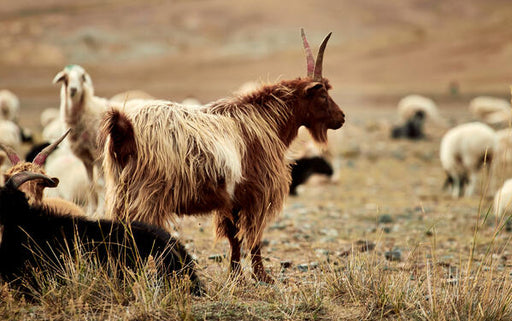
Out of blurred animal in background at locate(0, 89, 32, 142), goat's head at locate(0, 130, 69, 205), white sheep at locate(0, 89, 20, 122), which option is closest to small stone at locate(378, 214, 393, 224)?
goat's head at locate(0, 130, 69, 205)

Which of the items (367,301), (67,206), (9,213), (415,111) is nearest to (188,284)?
(367,301)

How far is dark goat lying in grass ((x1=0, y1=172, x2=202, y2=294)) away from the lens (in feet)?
14.9

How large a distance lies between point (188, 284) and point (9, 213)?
1.60 metres

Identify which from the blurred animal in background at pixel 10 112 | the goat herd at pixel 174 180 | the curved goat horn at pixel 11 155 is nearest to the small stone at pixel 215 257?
the goat herd at pixel 174 180

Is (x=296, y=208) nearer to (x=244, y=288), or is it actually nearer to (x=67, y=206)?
(x=67, y=206)

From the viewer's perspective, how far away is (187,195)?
16.0 ft

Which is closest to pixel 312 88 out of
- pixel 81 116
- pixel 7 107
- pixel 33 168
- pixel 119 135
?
pixel 119 135

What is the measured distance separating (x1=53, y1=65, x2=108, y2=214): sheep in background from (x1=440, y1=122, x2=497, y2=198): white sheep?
7934 mm

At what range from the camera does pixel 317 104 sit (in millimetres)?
5762

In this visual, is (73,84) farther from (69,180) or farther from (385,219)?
(385,219)

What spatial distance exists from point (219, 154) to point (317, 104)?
130cm

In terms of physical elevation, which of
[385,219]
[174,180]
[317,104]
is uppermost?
[317,104]

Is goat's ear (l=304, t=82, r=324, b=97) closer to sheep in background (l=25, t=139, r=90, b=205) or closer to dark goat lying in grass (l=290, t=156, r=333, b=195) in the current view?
sheep in background (l=25, t=139, r=90, b=205)

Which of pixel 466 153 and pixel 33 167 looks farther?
pixel 466 153
